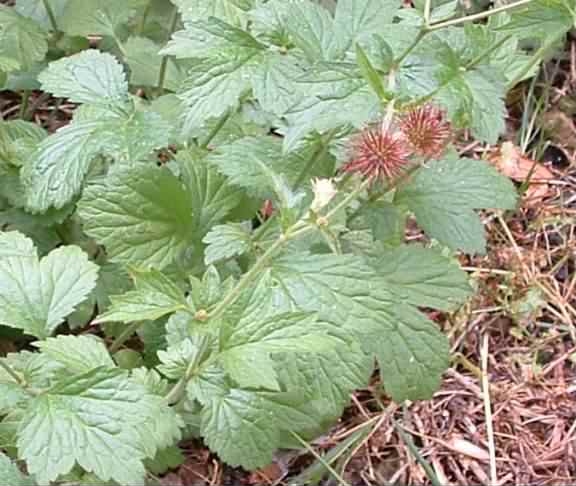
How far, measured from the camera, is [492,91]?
149 cm

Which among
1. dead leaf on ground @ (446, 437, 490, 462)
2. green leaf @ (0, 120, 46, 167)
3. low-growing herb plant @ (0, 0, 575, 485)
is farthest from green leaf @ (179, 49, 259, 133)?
dead leaf on ground @ (446, 437, 490, 462)

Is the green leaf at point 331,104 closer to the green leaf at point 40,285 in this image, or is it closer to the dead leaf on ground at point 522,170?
the green leaf at point 40,285

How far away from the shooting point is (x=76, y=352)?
1484mm

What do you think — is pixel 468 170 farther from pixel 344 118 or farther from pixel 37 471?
pixel 37 471

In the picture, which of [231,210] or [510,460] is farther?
[510,460]

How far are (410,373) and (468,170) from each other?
33 centimetres

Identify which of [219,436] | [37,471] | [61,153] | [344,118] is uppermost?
[344,118]

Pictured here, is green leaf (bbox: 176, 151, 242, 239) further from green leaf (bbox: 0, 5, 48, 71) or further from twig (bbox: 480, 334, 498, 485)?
twig (bbox: 480, 334, 498, 485)

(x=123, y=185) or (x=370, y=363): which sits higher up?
(x=123, y=185)

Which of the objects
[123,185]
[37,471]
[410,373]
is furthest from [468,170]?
[37,471]

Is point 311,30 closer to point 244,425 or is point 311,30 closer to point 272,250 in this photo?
point 272,250

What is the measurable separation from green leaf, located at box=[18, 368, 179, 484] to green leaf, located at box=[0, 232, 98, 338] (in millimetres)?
179

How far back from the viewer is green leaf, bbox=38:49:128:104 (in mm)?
1751

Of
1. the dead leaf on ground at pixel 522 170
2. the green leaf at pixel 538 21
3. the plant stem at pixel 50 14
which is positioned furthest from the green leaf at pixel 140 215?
the dead leaf on ground at pixel 522 170
